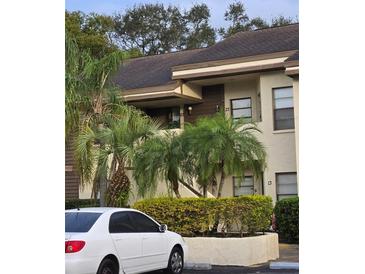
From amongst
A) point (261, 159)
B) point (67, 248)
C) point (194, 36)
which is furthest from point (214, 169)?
point (194, 36)

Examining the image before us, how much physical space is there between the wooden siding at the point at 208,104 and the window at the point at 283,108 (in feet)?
9.28

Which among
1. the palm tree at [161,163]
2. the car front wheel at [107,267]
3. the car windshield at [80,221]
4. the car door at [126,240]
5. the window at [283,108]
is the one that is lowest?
the car front wheel at [107,267]

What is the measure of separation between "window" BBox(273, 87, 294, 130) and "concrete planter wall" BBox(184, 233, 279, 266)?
7.21 meters

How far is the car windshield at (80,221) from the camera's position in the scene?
9.79 meters

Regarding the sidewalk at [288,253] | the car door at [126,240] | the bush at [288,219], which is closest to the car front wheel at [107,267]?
the car door at [126,240]

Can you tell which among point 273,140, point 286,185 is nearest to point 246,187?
point 286,185

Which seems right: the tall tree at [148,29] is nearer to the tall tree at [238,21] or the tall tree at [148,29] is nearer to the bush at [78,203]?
the tall tree at [238,21]

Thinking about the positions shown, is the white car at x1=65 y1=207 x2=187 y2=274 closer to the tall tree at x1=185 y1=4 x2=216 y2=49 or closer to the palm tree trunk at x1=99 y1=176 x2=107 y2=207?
the palm tree trunk at x1=99 y1=176 x2=107 y2=207

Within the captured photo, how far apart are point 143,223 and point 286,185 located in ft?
33.9

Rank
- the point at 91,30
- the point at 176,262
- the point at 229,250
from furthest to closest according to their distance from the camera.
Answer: the point at 91,30
the point at 229,250
the point at 176,262

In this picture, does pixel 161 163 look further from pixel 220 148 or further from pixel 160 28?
pixel 160 28

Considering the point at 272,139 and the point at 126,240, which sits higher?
the point at 272,139

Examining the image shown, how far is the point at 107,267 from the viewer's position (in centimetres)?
977

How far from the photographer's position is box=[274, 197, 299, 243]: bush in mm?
17812
